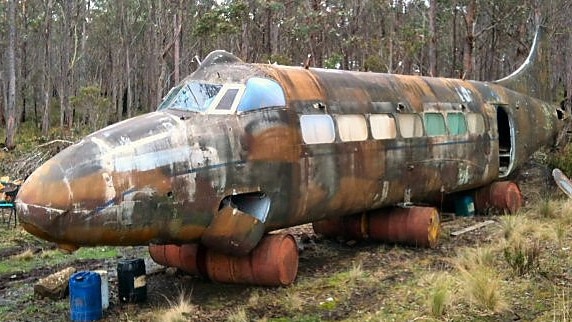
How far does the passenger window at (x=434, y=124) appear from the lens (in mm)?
11462

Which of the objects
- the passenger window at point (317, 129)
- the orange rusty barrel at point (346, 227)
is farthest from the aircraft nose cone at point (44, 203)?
the orange rusty barrel at point (346, 227)

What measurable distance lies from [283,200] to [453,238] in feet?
16.4

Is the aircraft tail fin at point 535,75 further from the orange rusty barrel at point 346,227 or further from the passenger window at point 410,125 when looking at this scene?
the orange rusty barrel at point 346,227

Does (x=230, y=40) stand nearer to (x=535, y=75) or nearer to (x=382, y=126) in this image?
(x=535, y=75)

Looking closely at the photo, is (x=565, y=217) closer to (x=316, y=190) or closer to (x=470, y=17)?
(x=316, y=190)

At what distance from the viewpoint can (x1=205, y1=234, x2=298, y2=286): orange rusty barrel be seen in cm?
856

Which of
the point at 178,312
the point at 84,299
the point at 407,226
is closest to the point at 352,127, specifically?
the point at 407,226

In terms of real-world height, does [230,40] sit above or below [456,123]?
above

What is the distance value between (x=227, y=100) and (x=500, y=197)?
832 cm

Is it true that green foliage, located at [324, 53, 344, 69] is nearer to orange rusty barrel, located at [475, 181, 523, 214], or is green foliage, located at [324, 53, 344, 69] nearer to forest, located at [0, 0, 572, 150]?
forest, located at [0, 0, 572, 150]

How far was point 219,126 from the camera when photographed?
26.1 ft

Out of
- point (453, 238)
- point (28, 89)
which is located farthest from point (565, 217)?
point (28, 89)

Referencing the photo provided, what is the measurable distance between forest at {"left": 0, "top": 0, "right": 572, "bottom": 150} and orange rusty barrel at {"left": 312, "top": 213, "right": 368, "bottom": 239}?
33.2ft

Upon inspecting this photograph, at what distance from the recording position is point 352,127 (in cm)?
975
